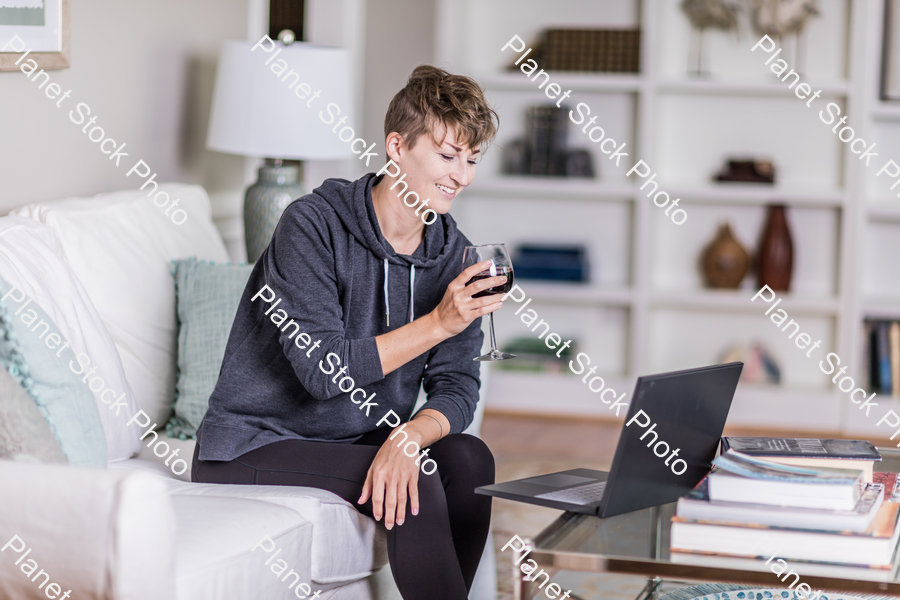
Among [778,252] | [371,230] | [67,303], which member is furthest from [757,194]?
[67,303]

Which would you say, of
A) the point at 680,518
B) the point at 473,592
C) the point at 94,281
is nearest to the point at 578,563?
the point at 680,518

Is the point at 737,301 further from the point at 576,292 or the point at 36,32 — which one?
the point at 36,32

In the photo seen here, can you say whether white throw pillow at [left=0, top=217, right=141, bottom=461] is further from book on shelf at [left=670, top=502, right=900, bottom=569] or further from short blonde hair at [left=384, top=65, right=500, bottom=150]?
book on shelf at [left=670, top=502, right=900, bottom=569]

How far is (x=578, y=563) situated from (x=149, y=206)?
4.76 ft

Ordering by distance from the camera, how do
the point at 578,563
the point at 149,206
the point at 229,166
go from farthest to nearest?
the point at 229,166 → the point at 149,206 → the point at 578,563

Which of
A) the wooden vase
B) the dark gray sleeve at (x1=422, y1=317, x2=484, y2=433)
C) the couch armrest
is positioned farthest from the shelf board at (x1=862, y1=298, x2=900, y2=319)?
the couch armrest

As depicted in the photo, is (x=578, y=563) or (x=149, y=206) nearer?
(x=578, y=563)

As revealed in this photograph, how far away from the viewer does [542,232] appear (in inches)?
160

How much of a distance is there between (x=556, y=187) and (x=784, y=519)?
110 inches

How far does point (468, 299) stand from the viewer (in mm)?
1541

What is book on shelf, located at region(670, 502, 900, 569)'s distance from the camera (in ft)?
3.72

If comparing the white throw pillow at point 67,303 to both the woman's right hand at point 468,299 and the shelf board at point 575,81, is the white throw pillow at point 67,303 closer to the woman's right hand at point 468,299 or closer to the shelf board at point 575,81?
the woman's right hand at point 468,299

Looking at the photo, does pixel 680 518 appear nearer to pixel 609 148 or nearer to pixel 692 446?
pixel 692 446

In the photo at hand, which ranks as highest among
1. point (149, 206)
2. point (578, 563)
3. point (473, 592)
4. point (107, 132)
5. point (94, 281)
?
point (107, 132)
